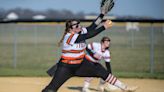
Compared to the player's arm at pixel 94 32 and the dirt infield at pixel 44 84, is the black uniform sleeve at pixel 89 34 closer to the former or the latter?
the player's arm at pixel 94 32

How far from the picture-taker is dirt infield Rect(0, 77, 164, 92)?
13.7 m

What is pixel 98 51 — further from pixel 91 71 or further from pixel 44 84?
pixel 44 84

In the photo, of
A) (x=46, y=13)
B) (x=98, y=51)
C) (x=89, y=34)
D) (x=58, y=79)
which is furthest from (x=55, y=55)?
(x=46, y=13)

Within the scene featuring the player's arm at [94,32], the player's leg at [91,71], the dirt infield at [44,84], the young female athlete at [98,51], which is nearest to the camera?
the player's arm at [94,32]

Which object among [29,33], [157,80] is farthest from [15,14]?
[157,80]

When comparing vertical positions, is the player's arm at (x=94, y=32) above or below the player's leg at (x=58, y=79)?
above

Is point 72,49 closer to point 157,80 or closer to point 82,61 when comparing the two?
point 82,61

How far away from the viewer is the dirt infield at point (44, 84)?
45.0 feet

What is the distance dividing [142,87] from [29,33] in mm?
38368

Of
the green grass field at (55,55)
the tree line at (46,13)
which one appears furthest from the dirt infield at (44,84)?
the tree line at (46,13)

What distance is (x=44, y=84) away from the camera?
15039 mm

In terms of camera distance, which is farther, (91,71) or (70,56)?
(91,71)

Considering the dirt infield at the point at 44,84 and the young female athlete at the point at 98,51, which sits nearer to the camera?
the young female athlete at the point at 98,51

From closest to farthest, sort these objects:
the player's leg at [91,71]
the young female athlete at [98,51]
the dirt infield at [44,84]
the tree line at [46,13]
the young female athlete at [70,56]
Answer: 1. the young female athlete at [70,56]
2. the player's leg at [91,71]
3. the young female athlete at [98,51]
4. the dirt infield at [44,84]
5. the tree line at [46,13]
